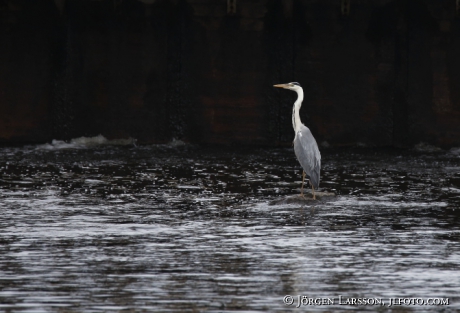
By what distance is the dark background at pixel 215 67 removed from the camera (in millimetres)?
19219

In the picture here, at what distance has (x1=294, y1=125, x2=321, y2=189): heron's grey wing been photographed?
512 inches

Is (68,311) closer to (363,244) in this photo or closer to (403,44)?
(363,244)

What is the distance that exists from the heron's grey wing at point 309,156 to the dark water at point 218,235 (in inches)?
17.3

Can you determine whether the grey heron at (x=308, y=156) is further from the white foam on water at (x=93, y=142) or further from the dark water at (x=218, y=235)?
the white foam on water at (x=93, y=142)

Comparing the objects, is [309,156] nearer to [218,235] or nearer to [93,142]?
[218,235]

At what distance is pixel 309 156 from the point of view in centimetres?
1318

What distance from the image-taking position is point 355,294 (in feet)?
26.1

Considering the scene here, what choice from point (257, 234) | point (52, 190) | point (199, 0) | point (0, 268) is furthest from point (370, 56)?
point (0, 268)

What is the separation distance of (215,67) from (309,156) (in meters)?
6.54

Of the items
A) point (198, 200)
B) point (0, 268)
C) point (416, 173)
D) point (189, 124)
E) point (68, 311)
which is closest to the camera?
point (68, 311)

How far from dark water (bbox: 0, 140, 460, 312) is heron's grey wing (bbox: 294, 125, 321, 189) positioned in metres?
0.44

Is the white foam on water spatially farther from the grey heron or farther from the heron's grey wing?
the heron's grey wing

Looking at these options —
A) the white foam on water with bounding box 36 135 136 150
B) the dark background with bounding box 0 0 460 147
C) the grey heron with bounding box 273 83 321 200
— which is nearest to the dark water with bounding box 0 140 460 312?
the grey heron with bounding box 273 83 321 200

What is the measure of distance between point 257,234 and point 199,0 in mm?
9645
